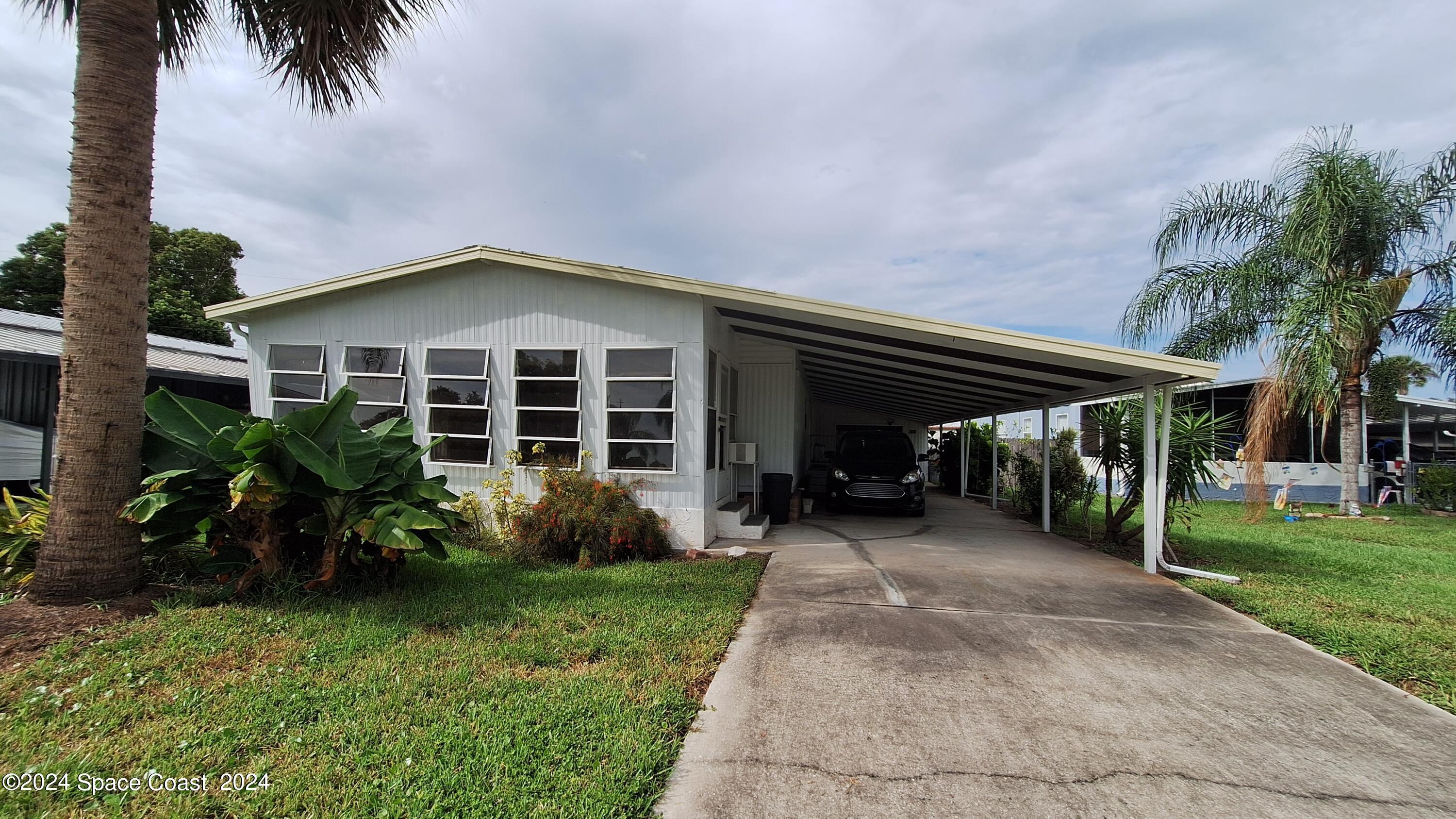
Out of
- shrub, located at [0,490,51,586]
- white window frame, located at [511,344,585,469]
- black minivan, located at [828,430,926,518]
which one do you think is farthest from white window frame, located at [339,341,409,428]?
black minivan, located at [828,430,926,518]

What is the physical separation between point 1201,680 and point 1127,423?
17.7 ft

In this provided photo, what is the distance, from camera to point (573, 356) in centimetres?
780

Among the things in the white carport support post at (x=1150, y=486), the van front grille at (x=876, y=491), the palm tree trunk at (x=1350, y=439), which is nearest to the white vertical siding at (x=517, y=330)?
the van front grille at (x=876, y=491)

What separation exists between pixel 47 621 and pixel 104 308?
2.26m

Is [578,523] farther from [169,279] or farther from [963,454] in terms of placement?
[169,279]

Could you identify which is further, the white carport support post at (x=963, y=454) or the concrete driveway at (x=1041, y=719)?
the white carport support post at (x=963, y=454)

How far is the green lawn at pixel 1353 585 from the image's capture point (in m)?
4.37

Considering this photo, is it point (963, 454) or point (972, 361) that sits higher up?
point (972, 361)

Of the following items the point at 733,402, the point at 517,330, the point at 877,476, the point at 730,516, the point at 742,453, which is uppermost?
the point at 517,330

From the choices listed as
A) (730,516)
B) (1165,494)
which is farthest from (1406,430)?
(730,516)

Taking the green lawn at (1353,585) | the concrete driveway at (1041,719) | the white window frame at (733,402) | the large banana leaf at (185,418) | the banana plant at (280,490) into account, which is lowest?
the concrete driveway at (1041,719)

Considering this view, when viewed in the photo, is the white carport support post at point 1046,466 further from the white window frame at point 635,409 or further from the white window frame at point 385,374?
the white window frame at point 385,374

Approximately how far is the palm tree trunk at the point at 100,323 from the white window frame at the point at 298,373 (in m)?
4.08

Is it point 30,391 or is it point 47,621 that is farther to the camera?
point 30,391
